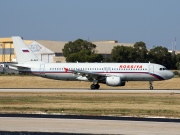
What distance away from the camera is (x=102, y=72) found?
65188mm

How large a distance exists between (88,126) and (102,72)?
131ft

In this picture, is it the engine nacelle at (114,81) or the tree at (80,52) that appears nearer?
the engine nacelle at (114,81)

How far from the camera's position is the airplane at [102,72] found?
64.3m

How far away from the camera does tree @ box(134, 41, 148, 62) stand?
139 m

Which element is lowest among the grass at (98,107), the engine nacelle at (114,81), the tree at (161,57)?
the grass at (98,107)

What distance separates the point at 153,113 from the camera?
3284 cm

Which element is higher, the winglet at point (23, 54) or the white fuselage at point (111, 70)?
the winglet at point (23, 54)

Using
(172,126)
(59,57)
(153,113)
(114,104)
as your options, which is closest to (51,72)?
(114,104)

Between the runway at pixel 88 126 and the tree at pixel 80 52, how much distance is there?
100 metres

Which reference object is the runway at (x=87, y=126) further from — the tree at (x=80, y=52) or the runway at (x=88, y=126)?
the tree at (x=80, y=52)

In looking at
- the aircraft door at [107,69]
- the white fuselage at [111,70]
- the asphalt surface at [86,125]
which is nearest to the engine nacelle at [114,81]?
the white fuselage at [111,70]

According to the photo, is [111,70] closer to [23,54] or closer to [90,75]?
[90,75]

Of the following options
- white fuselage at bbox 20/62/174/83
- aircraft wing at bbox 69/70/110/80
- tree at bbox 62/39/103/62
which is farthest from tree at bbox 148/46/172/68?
aircraft wing at bbox 69/70/110/80

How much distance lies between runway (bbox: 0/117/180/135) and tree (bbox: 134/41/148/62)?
363 feet
